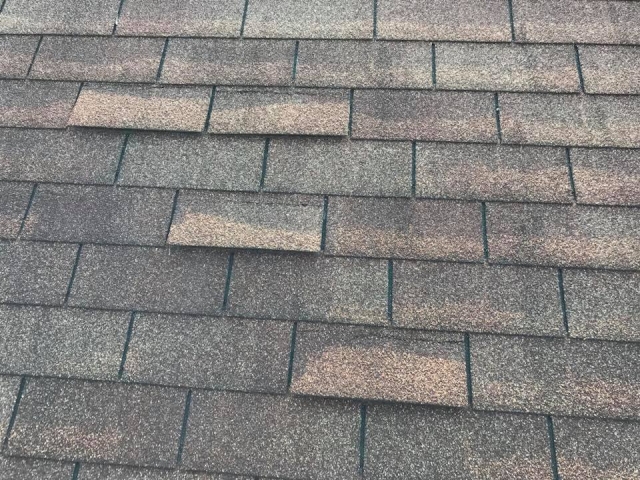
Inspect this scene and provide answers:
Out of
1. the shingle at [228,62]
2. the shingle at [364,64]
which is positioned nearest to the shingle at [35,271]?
the shingle at [228,62]

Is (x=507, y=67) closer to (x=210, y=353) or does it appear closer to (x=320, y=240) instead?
(x=320, y=240)

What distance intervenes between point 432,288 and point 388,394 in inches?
17.9

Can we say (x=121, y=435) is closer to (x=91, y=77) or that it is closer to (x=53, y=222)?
(x=53, y=222)

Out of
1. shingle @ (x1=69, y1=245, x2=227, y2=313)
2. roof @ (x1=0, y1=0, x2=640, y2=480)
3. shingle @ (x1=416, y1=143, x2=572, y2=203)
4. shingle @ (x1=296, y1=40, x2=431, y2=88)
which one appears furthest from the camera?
shingle @ (x1=296, y1=40, x2=431, y2=88)

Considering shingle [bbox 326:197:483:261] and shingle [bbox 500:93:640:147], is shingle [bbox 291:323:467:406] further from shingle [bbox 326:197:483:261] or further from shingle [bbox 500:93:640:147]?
shingle [bbox 500:93:640:147]

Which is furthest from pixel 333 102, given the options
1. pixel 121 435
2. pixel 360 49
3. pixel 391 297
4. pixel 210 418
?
pixel 121 435

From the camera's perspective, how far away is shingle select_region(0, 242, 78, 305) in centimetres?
211

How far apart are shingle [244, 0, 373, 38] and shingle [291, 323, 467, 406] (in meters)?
1.50

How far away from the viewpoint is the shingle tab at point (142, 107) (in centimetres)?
238

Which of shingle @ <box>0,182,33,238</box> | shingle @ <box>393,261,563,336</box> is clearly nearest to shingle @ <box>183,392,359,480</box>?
shingle @ <box>393,261,563,336</box>

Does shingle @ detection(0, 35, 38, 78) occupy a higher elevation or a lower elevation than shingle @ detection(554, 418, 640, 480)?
higher

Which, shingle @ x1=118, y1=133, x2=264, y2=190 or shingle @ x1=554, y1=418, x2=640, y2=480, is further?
shingle @ x1=118, y1=133, x2=264, y2=190

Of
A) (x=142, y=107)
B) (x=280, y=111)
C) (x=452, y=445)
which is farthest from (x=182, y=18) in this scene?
(x=452, y=445)

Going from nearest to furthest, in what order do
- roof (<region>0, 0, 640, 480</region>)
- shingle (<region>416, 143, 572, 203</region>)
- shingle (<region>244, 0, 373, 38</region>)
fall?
roof (<region>0, 0, 640, 480</region>)
shingle (<region>416, 143, 572, 203</region>)
shingle (<region>244, 0, 373, 38</region>)
